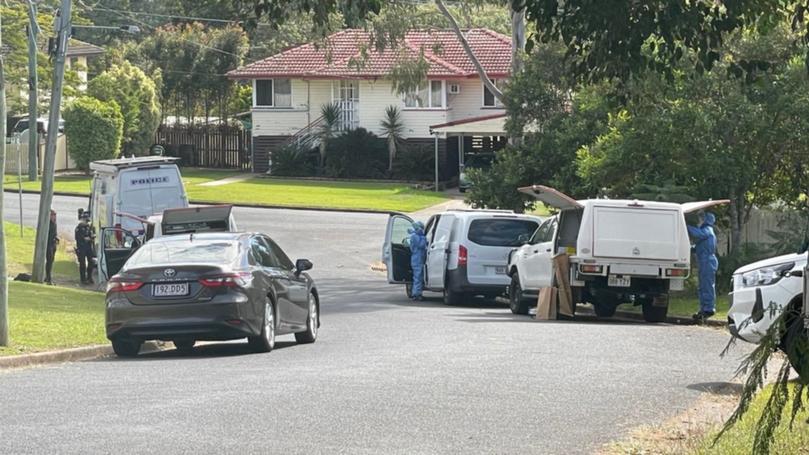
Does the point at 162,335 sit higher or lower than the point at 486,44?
lower

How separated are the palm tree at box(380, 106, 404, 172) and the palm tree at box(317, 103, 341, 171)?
2.24 meters

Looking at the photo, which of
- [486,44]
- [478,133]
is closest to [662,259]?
[478,133]

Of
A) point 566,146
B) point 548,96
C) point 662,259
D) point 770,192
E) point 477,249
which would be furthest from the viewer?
point 548,96

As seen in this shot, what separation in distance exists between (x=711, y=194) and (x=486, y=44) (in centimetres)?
3887

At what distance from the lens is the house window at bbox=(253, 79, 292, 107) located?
65750mm

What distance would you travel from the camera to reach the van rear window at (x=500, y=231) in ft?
85.9

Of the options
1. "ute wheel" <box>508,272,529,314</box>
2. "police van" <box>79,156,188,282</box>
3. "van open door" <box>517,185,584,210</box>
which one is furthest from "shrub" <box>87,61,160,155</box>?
"van open door" <box>517,185,584,210</box>

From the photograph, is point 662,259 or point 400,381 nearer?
point 400,381

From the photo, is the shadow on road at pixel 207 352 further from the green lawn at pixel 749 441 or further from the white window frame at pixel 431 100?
the white window frame at pixel 431 100

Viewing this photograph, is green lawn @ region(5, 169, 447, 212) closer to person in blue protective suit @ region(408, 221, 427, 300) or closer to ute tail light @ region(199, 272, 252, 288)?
person in blue protective suit @ region(408, 221, 427, 300)

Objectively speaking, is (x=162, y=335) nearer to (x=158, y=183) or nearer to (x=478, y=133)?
(x=158, y=183)

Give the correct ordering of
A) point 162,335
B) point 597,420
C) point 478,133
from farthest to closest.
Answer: point 478,133 < point 162,335 < point 597,420

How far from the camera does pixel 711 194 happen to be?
86.9 feet

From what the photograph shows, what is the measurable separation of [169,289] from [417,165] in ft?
151
